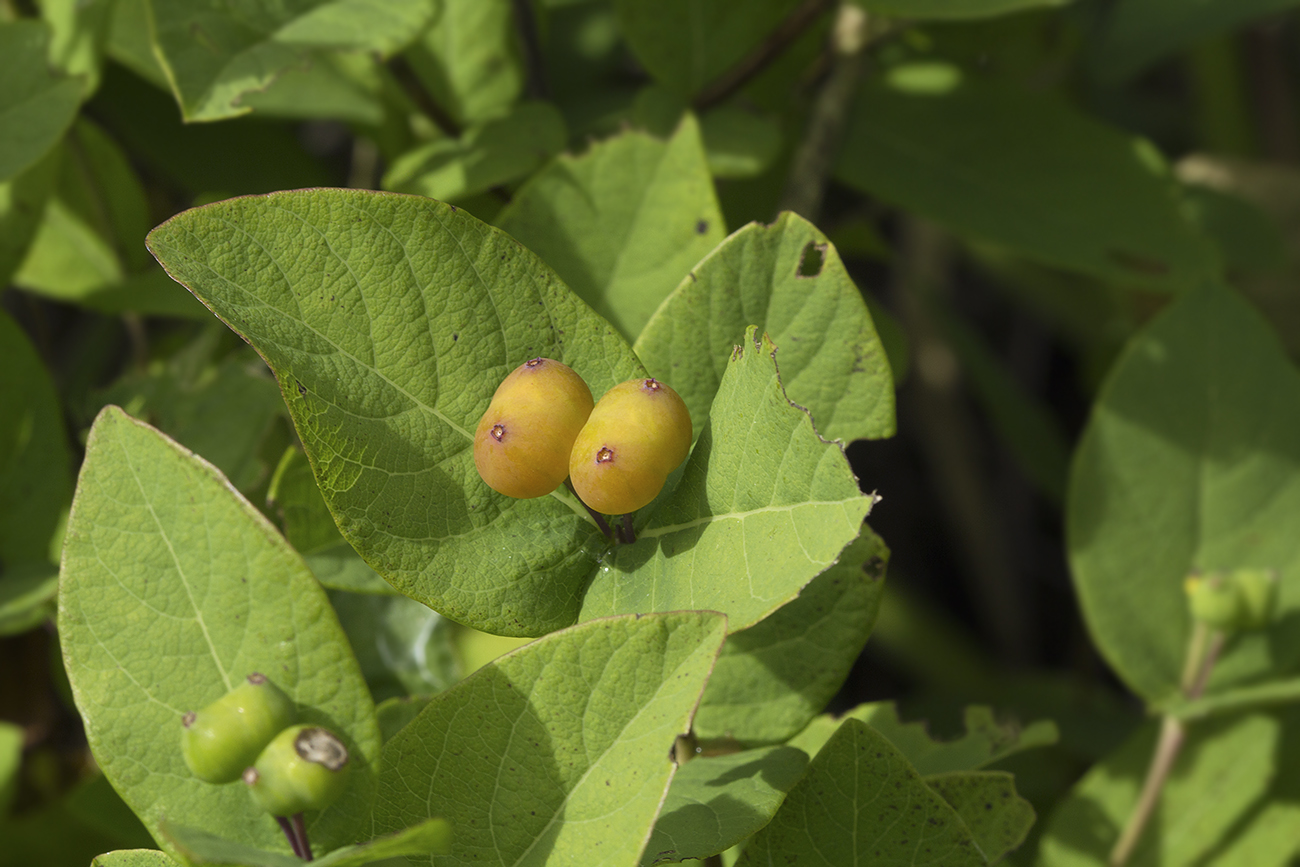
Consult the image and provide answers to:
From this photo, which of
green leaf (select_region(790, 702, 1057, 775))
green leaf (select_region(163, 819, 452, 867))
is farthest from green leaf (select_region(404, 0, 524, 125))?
green leaf (select_region(163, 819, 452, 867))

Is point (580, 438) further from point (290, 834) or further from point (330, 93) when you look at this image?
point (330, 93)

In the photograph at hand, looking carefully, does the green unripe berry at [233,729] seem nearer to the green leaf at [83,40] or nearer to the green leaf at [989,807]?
the green leaf at [989,807]

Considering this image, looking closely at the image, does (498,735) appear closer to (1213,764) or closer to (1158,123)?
(1213,764)

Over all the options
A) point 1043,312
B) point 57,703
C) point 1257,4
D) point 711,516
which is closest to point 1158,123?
point 1043,312

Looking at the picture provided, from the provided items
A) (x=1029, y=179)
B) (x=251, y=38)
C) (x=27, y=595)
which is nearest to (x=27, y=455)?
(x=27, y=595)

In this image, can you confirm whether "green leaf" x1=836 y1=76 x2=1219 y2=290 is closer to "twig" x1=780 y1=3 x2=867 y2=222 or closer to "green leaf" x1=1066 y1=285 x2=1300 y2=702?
"twig" x1=780 y1=3 x2=867 y2=222

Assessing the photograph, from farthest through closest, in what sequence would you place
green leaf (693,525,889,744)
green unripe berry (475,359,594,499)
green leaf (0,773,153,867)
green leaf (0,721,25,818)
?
green leaf (0,773,153,867) < green leaf (0,721,25,818) < green leaf (693,525,889,744) < green unripe berry (475,359,594,499)
